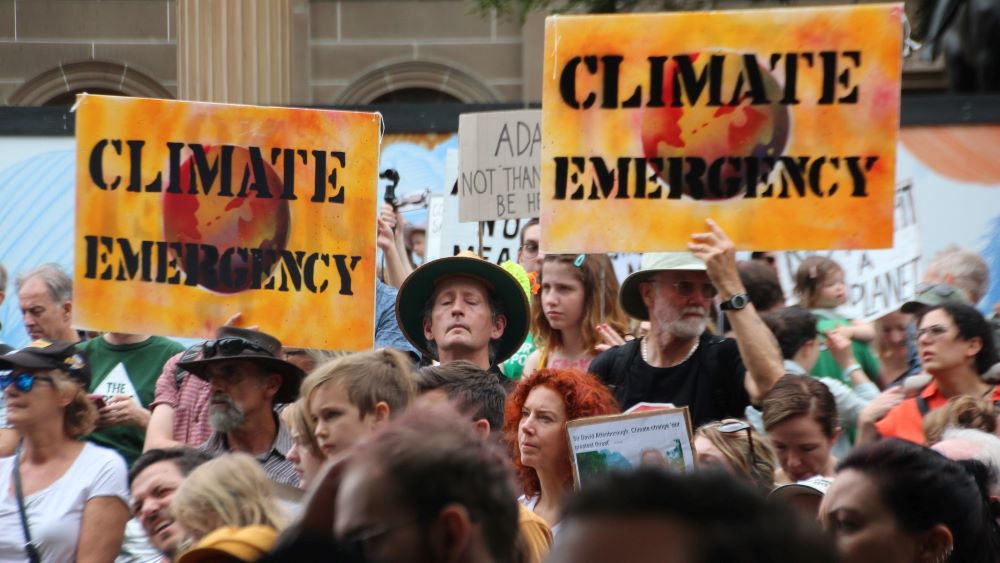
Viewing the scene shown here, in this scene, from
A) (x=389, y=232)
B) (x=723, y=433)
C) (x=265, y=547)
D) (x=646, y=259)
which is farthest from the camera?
(x=389, y=232)

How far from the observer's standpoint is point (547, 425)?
4.39 m

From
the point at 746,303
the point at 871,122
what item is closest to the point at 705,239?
the point at 746,303

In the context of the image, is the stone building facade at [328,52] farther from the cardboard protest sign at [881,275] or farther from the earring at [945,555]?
the earring at [945,555]

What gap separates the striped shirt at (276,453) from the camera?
4.93 meters

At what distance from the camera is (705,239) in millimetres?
5094

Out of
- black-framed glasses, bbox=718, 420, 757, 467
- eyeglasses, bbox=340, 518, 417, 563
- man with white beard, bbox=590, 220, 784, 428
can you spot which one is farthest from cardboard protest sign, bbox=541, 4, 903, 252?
eyeglasses, bbox=340, 518, 417, 563

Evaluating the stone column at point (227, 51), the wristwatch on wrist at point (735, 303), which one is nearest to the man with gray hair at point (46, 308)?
the wristwatch on wrist at point (735, 303)

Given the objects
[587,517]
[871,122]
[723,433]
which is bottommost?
[723,433]

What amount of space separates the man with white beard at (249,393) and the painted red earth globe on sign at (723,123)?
139cm

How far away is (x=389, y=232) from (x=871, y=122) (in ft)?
7.30

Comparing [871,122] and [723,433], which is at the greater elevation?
[871,122]

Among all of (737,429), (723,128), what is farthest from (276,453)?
(723,128)

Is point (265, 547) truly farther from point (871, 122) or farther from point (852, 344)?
point (852, 344)

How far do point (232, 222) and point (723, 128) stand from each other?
1764mm
